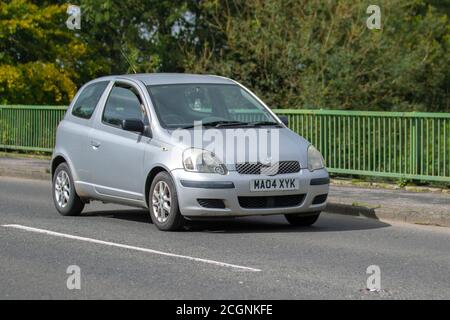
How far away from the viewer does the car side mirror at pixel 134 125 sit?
12781 mm

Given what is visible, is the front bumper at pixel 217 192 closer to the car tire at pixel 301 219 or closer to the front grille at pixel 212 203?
the front grille at pixel 212 203

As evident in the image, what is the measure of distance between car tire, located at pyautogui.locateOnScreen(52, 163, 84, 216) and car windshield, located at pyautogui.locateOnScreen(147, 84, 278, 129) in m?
1.81

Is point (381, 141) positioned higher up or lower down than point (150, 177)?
higher up

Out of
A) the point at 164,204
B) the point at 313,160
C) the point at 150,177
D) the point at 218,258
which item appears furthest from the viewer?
the point at 150,177

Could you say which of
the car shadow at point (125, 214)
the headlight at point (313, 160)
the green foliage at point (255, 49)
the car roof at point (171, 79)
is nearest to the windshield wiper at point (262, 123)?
the headlight at point (313, 160)

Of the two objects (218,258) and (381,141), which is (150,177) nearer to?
(218,258)

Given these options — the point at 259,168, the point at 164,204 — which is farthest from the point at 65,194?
the point at 259,168

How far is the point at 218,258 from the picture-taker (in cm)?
1032

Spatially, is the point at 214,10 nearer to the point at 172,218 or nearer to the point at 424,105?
the point at 424,105

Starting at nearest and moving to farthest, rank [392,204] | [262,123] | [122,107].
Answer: [262,123] < [122,107] < [392,204]

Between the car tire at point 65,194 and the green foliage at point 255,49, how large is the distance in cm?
662

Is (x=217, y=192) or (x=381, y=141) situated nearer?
(x=217, y=192)

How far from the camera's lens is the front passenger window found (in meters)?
13.2

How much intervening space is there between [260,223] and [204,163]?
170cm
